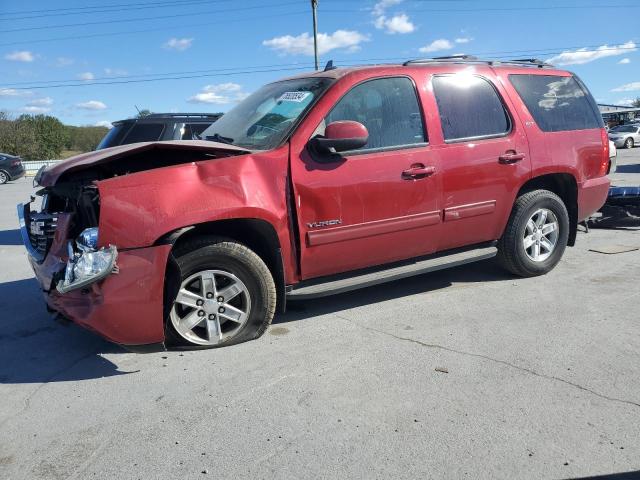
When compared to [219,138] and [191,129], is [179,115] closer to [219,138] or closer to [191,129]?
[191,129]

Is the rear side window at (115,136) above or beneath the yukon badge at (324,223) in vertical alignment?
above

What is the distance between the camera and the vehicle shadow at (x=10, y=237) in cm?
816

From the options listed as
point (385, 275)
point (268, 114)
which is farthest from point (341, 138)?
point (385, 275)

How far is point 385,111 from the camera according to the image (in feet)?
13.9

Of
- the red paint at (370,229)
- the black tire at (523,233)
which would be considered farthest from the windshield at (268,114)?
the black tire at (523,233)

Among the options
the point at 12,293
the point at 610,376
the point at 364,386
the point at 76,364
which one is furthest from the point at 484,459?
the point at 12,293

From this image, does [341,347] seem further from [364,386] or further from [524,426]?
[524,426]

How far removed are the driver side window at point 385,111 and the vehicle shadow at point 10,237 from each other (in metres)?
6.25

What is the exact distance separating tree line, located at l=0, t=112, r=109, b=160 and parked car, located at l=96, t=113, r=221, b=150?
30861 millimetres

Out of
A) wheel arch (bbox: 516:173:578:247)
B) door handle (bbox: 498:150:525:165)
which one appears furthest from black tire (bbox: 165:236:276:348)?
wheel arch (bbox: 516:173:578:247)

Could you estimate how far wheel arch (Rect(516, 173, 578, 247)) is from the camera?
16.8ft

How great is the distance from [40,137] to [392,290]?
4543 centimetres

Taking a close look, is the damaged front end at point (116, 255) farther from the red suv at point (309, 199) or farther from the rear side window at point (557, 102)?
the rear side window at point (557, 102)

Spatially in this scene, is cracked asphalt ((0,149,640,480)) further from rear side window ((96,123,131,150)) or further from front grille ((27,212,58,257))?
rear side window ((96,123,131,150))
